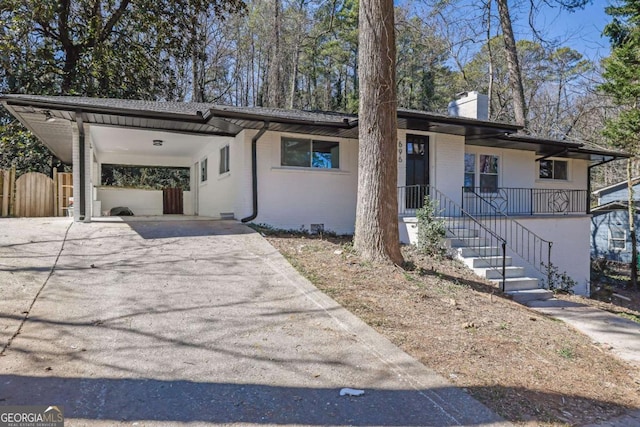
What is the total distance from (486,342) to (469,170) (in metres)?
9.33

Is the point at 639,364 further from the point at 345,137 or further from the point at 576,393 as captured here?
the point at 345,137

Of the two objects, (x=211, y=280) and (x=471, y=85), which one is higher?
(x=471, y=85)

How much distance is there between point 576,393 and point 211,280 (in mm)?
4194

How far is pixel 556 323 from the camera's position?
5777 mm

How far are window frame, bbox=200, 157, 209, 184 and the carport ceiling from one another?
47 cm

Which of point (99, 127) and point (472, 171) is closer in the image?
point (99, 127)

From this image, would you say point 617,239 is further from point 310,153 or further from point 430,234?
point 310,153

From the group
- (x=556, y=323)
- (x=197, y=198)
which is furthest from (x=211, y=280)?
(x=197, y=198)

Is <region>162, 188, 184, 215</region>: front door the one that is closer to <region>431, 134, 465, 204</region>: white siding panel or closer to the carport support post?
the carport support post

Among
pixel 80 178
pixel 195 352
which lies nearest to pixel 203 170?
pixel 80 178

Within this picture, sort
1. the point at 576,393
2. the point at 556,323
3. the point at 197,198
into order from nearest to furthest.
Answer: the point at 576,393 < the point at 556,323 < the point at 197,198

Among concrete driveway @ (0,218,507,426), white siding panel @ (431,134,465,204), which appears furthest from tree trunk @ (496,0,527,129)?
concrete driveway @ (0,218,507,426)

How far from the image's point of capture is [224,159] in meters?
11.8

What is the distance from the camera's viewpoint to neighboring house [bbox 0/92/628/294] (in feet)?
29.2
